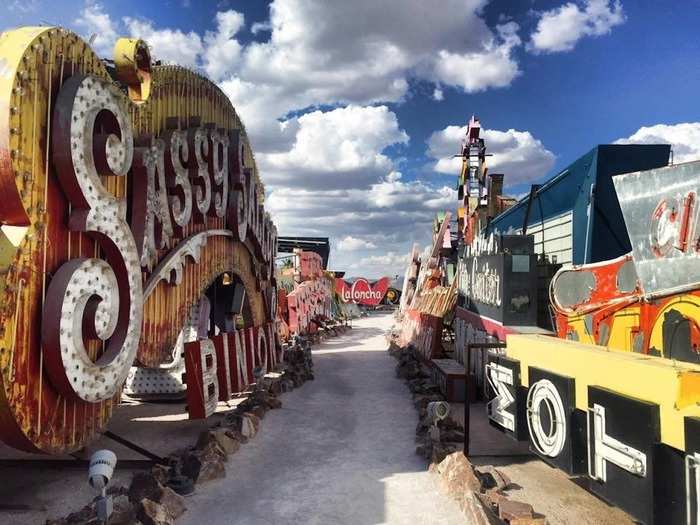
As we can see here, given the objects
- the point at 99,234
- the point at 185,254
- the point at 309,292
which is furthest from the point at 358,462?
the point at 309,292

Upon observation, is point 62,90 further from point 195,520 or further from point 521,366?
point 521,366

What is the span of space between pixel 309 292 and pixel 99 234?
21.7m

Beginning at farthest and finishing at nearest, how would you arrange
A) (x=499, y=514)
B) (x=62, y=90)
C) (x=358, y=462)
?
(x=358, y=462) → (x=499, y=514) → (x=62, y=90)

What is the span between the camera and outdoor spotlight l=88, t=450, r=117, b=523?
495 centimetres

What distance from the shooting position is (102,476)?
4953mm

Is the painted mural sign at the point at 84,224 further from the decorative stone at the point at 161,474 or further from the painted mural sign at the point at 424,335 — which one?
the painted mural sign at the point at 424,335

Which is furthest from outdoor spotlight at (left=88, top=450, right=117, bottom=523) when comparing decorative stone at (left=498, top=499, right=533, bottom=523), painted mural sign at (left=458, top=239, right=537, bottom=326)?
painted mural sign at (left=458, top=239, right=537, bottom=326)

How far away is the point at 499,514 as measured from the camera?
19.9 feet

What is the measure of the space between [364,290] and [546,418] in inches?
1772

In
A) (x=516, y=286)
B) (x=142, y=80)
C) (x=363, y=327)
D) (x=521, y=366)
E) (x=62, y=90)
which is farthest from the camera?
(x=363, y=327)

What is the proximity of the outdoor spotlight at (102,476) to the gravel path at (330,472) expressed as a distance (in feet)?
4.89

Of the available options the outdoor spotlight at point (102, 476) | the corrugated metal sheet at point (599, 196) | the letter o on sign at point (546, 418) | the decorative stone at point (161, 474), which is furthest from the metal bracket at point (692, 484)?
the corrugated metal sheet at point (599, 196)

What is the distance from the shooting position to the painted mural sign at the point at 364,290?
49.1 m

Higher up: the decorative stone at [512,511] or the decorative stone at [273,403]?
the decorative stone at [512,511]
